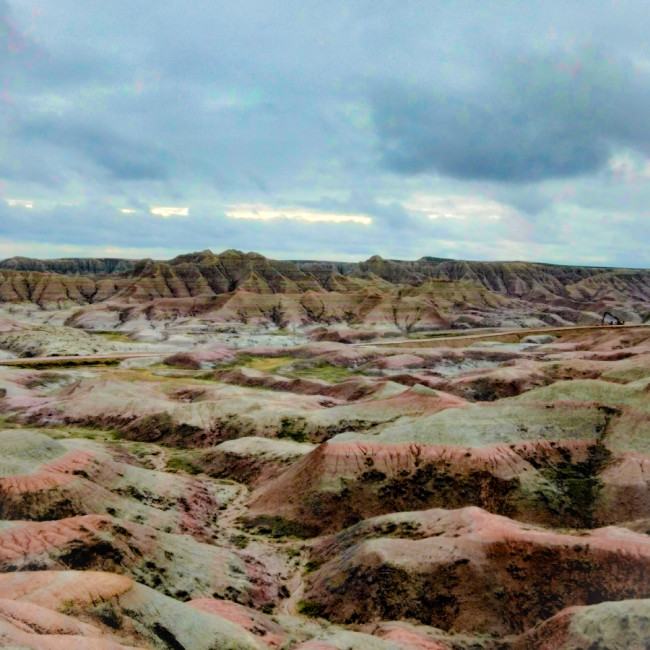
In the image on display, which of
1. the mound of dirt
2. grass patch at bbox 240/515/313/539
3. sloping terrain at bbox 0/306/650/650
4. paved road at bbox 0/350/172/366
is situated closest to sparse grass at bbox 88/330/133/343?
paved road at bbox 0/350/172/366

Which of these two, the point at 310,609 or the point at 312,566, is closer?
the point at 310,609

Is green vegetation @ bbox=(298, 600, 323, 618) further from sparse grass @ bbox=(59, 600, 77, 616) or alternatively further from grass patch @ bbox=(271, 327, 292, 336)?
grass patch @ bbox=(271, 327, 292, 336)

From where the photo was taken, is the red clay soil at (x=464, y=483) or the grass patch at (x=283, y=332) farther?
the grass patch at (x=283, y=332)

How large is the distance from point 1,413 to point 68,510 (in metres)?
39.7

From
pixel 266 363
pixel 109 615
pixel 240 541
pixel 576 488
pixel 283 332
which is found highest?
pixel 283 332

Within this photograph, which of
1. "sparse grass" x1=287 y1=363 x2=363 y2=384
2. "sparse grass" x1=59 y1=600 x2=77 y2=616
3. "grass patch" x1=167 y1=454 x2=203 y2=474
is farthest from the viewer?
"sparse grass" x1=287 y1=363 x2=363 y2=384

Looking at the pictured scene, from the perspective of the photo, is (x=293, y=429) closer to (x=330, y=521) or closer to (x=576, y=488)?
(x=330, y=521)

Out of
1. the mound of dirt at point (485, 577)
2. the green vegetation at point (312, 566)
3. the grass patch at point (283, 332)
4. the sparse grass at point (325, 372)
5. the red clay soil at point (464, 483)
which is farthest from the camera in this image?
the grass patch at point (283, 332)

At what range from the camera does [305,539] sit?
3366 cm

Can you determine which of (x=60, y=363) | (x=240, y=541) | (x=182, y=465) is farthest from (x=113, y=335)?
(x=240, y=541)

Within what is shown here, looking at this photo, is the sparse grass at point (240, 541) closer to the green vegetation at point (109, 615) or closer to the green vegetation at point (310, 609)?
the green vegetation at point (310, 609)

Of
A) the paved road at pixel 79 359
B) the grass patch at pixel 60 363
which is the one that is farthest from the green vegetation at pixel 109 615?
the paved road at pixel 79 359

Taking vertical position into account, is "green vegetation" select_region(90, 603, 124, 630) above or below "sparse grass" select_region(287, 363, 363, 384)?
above

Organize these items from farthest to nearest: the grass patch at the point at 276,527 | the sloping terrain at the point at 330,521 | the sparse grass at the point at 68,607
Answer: the grass patch at the point at 276,527, the sloping terrain at the point at 330,521, the sparse grass at the point at 68,607
